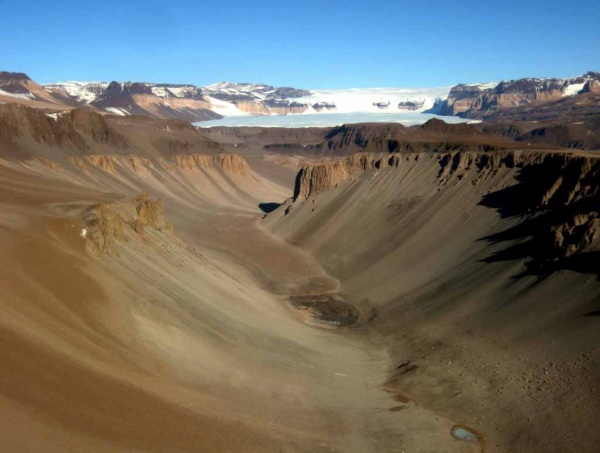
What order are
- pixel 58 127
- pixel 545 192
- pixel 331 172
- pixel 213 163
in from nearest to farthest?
pixel 545 192
pixel 331 172
pixel 58 127
pixel 213 163

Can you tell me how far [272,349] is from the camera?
32469mm

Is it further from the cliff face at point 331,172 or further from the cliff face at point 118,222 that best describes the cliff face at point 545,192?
the cliff face at point 118,222

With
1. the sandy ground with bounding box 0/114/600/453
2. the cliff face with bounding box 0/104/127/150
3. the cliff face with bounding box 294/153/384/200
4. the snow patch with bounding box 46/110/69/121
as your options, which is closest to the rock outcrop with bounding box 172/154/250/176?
the cliff face with bounding box 0/104/127/150

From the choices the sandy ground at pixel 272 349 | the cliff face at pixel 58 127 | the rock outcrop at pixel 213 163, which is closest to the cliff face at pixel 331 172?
the sandy ground at pixel 272 349

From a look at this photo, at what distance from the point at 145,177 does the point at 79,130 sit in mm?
15771

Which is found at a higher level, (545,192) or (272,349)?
(545,192)

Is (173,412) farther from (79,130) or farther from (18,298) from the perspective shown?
(79,130)

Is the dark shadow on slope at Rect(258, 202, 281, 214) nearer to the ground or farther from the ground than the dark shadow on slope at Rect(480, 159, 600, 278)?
nearer to the ground

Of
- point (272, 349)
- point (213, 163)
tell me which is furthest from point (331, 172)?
point (272, 349)

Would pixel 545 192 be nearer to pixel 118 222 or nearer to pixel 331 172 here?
pixel 118 222

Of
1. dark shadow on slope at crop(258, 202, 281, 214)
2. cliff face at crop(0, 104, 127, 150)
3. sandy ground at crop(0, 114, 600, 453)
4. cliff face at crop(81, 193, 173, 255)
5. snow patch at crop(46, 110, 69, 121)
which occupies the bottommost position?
dark shadow on slope at crop(258, 202, 281, 214)

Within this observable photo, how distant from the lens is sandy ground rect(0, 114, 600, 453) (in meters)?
19.3

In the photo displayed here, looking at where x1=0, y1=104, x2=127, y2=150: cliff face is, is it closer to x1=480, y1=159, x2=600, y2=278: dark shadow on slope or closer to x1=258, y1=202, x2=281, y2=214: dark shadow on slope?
x1=258, y1=202, x2=281, y2=214: dark shadow on slope

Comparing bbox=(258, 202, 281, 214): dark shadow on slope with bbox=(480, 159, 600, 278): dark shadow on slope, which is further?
bbox=(258, 202, 281, 214): dark shadow on slope
